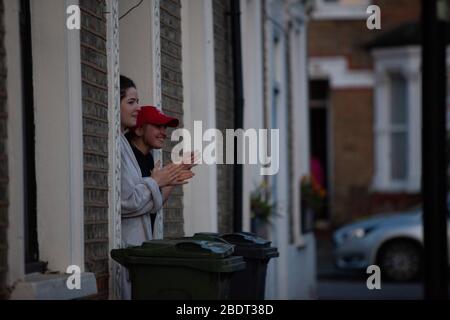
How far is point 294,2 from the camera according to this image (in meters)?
17.5

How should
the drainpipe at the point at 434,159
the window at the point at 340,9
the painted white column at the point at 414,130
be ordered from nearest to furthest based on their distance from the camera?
the drainpipe at the point at 434,159
the painted white column at the point at 414,130
the window at the point at 340,9

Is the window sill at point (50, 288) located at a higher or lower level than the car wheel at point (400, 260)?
higher

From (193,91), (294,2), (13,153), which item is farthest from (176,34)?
(294,2)

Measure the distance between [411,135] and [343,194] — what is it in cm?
192

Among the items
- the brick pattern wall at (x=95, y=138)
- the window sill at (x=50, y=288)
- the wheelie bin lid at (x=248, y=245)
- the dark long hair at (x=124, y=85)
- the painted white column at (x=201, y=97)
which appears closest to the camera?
the window sill at (x=50, y=288)

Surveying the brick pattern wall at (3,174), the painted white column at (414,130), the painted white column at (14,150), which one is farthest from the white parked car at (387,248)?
the brick pattern wall at (3,174)

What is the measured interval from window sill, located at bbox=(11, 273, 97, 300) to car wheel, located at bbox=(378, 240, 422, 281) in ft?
50.1

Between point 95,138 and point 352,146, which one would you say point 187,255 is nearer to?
point 95,138

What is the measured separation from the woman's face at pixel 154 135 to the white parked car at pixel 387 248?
14.1 metres

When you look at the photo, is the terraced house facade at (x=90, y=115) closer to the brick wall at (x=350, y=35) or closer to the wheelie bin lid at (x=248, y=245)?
the wheelie bin lid at (x=248, y=245)

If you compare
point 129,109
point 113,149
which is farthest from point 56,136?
point 129,109

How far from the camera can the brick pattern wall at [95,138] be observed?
7.82 m
